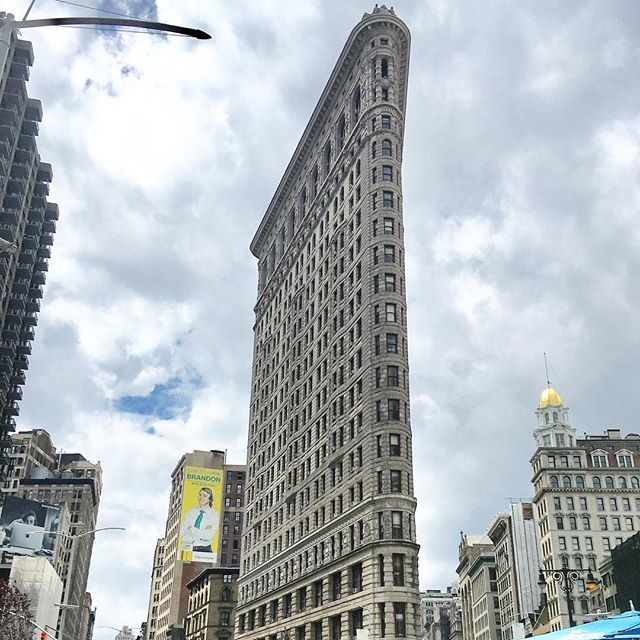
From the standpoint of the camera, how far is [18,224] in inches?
4592

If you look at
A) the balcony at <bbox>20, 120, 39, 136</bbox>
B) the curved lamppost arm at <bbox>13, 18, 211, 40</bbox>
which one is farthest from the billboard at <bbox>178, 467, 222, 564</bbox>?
the curved lamppost arm at <bbox>13, 18, 211, 40</bbox>

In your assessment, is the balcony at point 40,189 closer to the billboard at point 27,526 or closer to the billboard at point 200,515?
the billboard at point 27,526

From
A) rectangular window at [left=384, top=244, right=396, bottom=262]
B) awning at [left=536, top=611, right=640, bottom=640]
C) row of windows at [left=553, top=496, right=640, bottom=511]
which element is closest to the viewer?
awning at [left=536, top=611, right=640, bottom=640]

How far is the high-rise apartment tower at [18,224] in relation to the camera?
363 feet

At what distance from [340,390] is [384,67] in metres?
36.2

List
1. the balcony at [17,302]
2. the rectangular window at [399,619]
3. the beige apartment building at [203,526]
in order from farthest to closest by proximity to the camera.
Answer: the beige apartment building at [203,526], the balcony at [17,302], the rectangular window at [399,619]

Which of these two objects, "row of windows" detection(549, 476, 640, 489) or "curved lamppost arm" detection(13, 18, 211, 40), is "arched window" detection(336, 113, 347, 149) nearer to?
"row of windows" detection(549, 476, 640, 489)

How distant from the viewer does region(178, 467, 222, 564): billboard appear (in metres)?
154

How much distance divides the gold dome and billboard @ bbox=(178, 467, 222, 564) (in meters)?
70.8

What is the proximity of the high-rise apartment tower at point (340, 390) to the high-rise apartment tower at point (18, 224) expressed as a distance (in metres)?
37.7

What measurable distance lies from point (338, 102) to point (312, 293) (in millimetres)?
23942

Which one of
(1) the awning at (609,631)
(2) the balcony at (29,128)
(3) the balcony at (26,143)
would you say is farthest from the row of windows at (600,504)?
(1) the awning at (609,631)

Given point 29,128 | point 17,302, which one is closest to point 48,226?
point 29,128

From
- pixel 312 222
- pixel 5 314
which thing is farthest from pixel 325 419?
pixel 5 314
